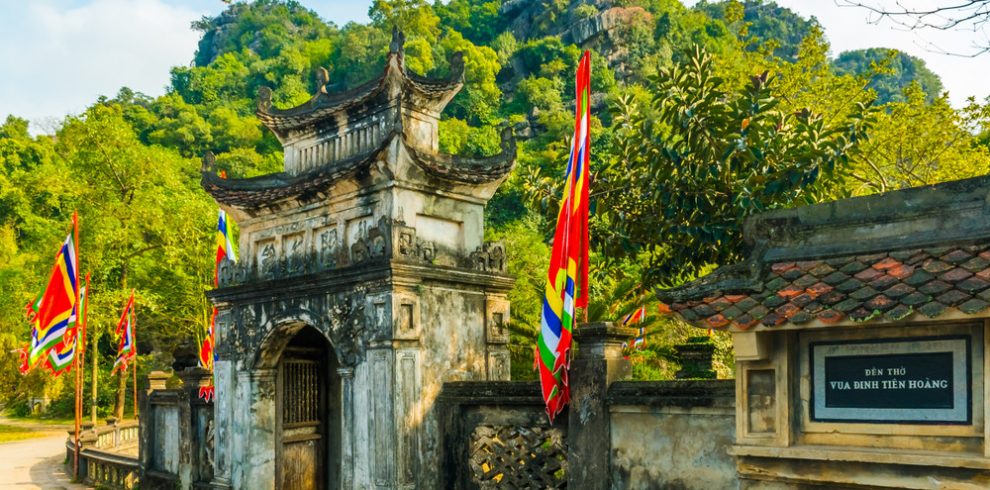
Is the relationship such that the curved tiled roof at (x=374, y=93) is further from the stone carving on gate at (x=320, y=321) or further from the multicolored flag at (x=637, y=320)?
the multicolored flag at (x=637, y=320)

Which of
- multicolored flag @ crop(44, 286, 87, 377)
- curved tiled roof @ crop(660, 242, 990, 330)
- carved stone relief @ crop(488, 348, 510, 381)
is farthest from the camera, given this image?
multicolored flag @ crop(44, 286, 87, 377)

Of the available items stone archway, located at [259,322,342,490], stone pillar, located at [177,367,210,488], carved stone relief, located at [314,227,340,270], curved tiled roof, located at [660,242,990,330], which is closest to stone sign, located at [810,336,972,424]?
curved tiled roof, located at [660,242,990,330]

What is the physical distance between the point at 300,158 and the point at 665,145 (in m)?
5.62

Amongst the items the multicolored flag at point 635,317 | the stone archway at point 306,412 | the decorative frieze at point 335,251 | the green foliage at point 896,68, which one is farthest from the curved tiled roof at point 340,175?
the green foliage at point 896,68

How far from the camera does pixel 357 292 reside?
1151cm

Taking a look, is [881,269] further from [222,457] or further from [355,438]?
[222,457]

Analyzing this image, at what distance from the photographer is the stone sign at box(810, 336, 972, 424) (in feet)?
20.0

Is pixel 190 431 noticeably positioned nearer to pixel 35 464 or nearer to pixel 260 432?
pixel 260 432

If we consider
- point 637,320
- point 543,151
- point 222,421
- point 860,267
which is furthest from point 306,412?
point 543,151

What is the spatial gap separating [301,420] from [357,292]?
350cm

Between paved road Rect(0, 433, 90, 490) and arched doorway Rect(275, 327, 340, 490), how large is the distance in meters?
8.98

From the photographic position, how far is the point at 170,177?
115 ft

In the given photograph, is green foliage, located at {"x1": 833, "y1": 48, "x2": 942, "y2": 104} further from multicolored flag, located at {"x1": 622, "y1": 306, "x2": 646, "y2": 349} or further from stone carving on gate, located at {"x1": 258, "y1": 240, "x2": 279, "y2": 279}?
stone carving on gate, located at {"x1": 258, "y1": 240, "x2": 279, "y2": 279}

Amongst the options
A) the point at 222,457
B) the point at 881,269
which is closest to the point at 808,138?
the point at 881,269
